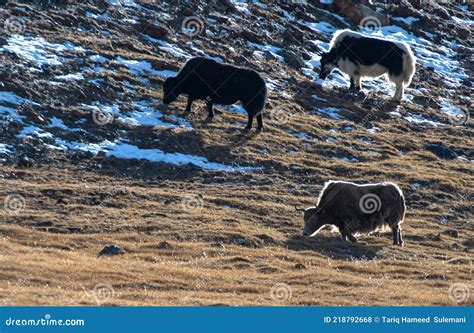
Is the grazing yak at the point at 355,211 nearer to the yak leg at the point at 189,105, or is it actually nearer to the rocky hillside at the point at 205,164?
the rocky hillside at the point at 205,164

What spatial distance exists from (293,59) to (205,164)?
17.0m

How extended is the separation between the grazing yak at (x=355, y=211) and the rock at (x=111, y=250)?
5215 millimetres

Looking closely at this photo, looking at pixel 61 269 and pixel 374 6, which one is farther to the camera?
pixel 374 6

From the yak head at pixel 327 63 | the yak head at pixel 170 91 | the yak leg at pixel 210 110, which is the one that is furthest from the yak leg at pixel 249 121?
the yak head at pixel 327 63

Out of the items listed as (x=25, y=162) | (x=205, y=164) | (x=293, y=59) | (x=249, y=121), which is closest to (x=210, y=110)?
(x=249, y=121)

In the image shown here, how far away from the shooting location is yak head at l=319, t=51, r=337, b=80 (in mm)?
39875

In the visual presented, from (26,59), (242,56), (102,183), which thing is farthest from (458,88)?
(102,183)

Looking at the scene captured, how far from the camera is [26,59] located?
103ft

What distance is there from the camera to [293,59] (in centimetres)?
4294

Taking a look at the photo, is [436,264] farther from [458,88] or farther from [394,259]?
[458,88]

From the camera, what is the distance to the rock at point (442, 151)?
3384 cm

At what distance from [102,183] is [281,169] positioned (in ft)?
21.1

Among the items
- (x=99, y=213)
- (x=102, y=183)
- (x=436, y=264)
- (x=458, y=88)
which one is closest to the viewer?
(x=436, y=264)

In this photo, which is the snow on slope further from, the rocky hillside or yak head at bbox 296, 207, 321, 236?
yak head at bbox 296, 207, 321, 236
